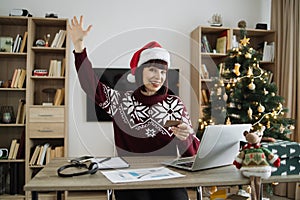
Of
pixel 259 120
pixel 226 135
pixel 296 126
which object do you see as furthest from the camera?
pixel 296 126

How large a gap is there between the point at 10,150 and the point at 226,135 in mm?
2927

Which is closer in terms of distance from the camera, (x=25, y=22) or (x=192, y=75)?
(x=25, y=22)

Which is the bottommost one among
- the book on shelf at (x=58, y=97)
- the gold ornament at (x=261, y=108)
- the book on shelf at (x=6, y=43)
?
the gold ornament at (x=261, y=108)

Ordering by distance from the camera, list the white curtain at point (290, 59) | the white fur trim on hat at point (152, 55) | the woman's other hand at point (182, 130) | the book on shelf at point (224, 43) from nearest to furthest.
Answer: the woman's other hand at point (182, 130)
the white fur trim on hat at point (152, 55)
the white curtain at point (290, 59)
the book on shelf at point (224, 43)

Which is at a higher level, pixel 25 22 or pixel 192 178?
pixel 25 22

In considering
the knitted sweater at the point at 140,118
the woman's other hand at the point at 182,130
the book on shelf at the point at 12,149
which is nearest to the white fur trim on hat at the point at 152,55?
the knitted sweater at the point at 140,118

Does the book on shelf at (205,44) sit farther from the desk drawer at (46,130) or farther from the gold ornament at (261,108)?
the desk drawer at (46,130)

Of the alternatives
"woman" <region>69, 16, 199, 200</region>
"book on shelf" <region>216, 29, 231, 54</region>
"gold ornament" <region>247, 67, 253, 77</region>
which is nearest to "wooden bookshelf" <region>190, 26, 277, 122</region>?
"book on shelf" <region>216, 29, 231, 54</region>

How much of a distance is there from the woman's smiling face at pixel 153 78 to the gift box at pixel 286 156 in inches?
25.3

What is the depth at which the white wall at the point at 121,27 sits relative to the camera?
411 cm

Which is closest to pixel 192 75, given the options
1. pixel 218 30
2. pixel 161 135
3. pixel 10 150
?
pixel 218 30

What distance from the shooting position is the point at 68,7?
4.16 metres

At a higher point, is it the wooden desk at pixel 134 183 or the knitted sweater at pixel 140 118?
the knitted sweater at pixel 140 118

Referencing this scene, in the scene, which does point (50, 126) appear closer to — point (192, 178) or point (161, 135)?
point (161, 135)
